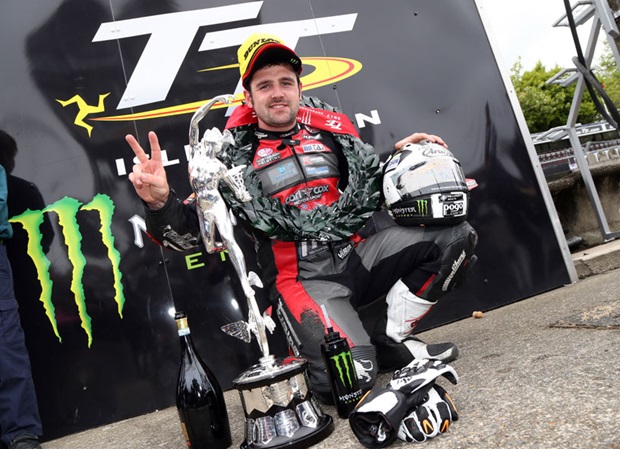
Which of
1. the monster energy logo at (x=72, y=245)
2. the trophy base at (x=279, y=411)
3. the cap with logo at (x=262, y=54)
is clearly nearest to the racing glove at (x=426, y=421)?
the trophy base at (x=279, y=411)

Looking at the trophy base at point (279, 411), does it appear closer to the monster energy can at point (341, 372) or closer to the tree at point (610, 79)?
the monster energy can at point (341, 372)

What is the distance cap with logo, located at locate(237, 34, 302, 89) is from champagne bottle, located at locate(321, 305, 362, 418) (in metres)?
1.10

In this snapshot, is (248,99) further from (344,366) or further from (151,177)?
(344,366)

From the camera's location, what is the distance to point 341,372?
1.54 meters

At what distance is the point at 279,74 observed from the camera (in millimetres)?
2072

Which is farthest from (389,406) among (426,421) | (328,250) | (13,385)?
(13,385)

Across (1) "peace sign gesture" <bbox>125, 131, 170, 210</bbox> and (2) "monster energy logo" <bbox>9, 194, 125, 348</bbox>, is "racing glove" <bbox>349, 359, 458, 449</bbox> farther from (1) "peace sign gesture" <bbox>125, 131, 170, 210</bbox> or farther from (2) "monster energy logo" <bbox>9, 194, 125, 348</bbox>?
(2) "monster energy logo" <bbox>9, 194, 125, 348</bbox>

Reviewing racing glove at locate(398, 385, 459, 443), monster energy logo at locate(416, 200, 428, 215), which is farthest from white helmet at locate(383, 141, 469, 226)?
racing glove at locate(398, 385, 459, 443)

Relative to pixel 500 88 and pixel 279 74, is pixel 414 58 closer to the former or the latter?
pixel 500 88

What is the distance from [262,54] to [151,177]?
2.31 ft

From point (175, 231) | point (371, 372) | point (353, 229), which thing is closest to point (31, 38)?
point (175, 231)

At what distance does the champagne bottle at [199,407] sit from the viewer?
1559 mm

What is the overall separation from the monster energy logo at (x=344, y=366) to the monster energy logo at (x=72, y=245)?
1.51m

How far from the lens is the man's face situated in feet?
6.79
